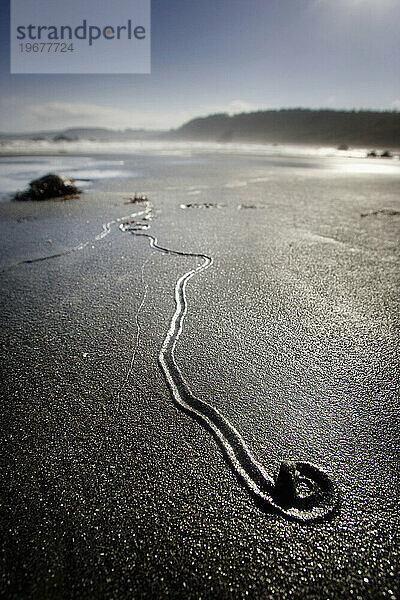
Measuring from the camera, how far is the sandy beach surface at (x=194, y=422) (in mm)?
908

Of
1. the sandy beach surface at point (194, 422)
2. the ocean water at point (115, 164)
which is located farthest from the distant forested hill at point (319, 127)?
the sandy beach surface at point (194, 422)

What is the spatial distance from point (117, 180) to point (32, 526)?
8.42m

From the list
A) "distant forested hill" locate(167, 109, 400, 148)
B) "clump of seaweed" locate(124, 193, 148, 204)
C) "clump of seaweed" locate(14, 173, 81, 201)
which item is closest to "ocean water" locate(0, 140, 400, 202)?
"clump of seaweed" locate(14, 173, 81, 201)

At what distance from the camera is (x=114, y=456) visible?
1210 mm

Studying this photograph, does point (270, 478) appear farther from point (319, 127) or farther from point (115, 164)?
point (319, 127)

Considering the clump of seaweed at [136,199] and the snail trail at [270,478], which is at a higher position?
the clump of seaweed at [136,199]

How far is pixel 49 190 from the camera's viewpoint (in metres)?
6.32

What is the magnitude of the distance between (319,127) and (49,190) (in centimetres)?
5334

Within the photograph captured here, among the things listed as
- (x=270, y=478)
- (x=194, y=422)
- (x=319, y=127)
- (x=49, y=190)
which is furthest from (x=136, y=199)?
(x=319, y=127)

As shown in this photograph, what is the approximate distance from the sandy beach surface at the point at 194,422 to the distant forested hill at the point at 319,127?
106 ft

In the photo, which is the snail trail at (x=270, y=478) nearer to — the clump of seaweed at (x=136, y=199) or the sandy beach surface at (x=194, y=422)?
the sandy beach surface at (x=194, y=422)

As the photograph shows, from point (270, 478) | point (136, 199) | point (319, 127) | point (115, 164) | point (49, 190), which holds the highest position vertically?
point (319, 127)

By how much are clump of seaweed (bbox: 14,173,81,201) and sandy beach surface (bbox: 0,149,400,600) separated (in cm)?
357

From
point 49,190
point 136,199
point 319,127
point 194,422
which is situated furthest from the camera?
point 319,127
